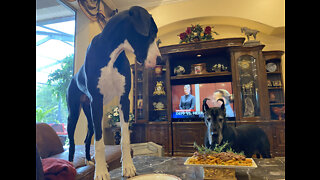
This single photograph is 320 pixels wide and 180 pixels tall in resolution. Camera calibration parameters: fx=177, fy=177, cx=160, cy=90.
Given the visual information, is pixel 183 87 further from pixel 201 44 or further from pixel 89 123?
pixel 89 123

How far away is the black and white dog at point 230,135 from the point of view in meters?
1.08

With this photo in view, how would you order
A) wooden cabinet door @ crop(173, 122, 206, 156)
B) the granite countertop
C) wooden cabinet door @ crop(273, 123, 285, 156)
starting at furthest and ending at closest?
wooden cabinet door @ crop(173, 122, 206, 156) → wooden cabinet door @ crop(273, 123, 285, 156) → the granite countertop

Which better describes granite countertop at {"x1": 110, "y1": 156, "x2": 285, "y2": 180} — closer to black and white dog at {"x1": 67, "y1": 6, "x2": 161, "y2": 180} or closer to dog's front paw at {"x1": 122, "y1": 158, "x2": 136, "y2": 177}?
dog's front paw at {"x1": 122, "y1": 158, "x2": 136, "y2": 177}

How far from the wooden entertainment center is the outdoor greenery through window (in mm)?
1791

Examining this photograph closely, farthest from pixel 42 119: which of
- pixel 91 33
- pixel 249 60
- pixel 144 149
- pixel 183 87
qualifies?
pixel 249 60

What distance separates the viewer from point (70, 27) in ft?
6.01

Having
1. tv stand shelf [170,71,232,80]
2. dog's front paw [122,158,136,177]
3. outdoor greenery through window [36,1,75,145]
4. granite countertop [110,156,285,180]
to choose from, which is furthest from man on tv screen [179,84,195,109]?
dog's front paw [122,158,136,177]

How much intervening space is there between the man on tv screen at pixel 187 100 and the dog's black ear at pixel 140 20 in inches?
111

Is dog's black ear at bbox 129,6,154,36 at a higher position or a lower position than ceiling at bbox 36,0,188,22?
lower

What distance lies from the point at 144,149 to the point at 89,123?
7.37 feet

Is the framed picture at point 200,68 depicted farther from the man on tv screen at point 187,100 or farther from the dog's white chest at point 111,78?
the dog's white chest at point 111,78

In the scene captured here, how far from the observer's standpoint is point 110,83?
1.91ft

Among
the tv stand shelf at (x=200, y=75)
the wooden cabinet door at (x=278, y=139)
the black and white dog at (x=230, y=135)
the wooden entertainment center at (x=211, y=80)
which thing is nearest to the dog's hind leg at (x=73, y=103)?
the black and white dog at (x=230, y=135)

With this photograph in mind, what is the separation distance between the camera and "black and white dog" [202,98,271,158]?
1.08m
